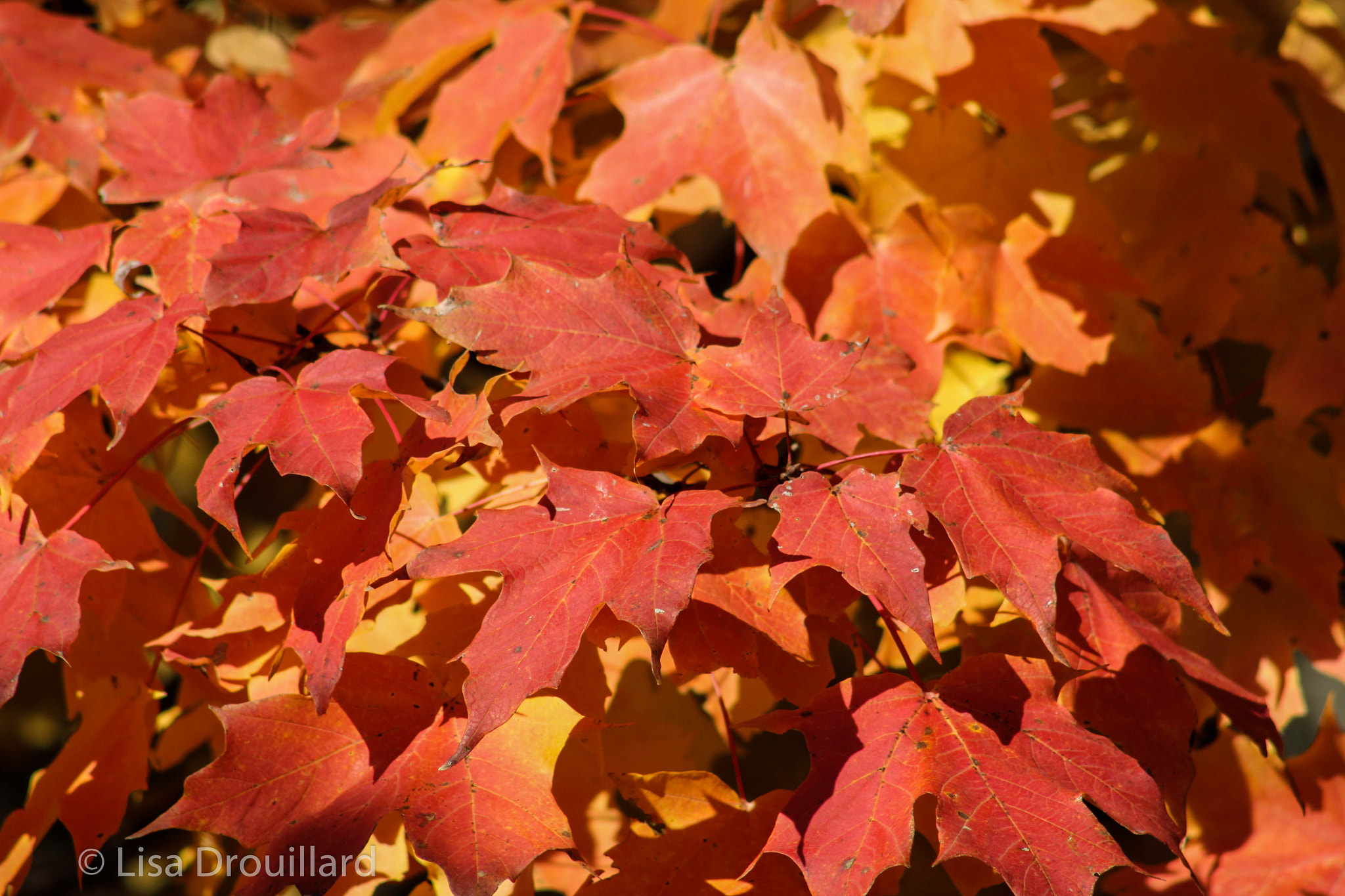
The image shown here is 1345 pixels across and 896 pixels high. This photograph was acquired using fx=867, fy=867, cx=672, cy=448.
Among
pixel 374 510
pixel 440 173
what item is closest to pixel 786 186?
pixel 440 173

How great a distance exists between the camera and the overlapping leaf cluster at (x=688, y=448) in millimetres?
578

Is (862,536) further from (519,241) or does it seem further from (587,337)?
(519,241)

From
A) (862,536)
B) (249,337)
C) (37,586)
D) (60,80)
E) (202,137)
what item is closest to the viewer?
(862,536)

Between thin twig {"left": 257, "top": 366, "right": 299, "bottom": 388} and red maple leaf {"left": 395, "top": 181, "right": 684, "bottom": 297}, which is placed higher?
red maple leaf {"left": 395, "top": 181, "right": 684, "bottom": 297}

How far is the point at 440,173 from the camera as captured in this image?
40.6 inches

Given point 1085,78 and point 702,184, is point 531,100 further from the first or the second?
point 1085,78

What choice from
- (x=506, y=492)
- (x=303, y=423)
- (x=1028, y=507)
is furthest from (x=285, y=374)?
(x=1028, y=507)

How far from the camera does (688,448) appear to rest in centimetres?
56

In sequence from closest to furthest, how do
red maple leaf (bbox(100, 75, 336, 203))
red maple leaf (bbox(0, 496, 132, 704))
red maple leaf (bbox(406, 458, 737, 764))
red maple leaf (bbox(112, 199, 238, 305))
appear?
red maple leaf (bbox(406, 458, 737, 764))
red maple leaf (bbox(0, 496, 132, 704))
red maple leaf (bbox(112, 199, 238, 305))
red maple leaf (bbox(100, 75, 336, 203))

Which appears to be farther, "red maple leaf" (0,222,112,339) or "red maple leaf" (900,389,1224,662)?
"red maple leaf" (0,222,112,339)

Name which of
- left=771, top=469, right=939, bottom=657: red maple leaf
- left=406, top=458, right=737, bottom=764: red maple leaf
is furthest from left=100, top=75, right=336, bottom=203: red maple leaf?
left=771, top=469, right=939, bottom=657: red maple leaf

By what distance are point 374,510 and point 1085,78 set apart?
1184 millimetres

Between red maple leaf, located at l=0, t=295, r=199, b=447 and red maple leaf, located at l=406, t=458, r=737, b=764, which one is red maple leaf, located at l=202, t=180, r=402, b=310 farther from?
red maple leaf, located at l=406, t=458, r=737, b=764

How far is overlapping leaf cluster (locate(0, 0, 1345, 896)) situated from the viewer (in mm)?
578
